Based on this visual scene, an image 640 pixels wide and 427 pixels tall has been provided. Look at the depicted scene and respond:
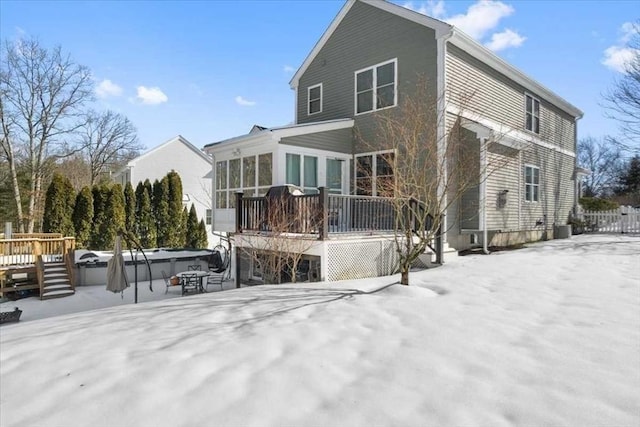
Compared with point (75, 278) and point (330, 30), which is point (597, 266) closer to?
point (330, 30)

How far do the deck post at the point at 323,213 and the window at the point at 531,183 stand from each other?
9654 millimetres

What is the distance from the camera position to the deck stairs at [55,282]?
12570 mm

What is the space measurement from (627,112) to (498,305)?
18.1 meters

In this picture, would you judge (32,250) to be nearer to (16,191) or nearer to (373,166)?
(373,166)

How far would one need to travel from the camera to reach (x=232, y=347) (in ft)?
13.8

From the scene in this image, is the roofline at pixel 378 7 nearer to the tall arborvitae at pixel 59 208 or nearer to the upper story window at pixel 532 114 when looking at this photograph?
the upper story window at pixel 532 114

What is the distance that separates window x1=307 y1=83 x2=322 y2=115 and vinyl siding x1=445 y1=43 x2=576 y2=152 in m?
5.35

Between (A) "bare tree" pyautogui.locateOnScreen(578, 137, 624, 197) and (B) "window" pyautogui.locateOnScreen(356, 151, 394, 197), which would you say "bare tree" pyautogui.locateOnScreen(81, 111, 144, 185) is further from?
(A) "bare tree" pyautogui.locateOnScreen(578, 137, 624, 197)

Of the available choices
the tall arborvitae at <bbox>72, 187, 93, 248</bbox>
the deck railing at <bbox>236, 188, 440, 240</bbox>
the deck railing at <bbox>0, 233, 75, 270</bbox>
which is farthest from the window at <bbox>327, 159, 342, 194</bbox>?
the tall arborvitae at <bbox>72, 187, 93, 248</bbox>

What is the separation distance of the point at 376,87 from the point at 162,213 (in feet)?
46.8

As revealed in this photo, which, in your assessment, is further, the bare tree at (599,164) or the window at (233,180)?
the bare tree at (599,164)

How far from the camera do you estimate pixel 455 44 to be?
11328mm

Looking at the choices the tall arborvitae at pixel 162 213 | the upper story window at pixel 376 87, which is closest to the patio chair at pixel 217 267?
the tall arborvitae at pixel 162 213

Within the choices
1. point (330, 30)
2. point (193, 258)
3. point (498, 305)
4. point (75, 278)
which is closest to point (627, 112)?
point (330, 30)
